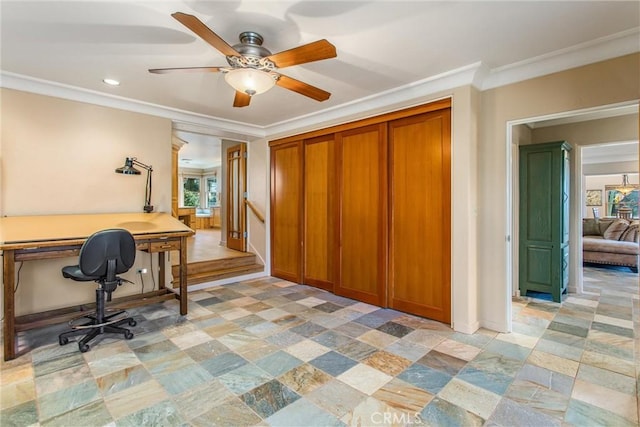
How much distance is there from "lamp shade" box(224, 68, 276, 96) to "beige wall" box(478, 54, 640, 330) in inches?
88.4

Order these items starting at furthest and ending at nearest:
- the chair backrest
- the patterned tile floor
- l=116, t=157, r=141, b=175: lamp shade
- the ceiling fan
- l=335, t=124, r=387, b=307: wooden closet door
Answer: l=335, t=124, r=387, b=307: wooden closet door, l=116, t=157, r=141, b=175: lamp shade, the chair backrest, the ceiling fan, the patterned tile floor

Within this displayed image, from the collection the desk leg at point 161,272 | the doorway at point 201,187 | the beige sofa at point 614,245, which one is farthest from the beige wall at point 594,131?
the doorway at point 201,187

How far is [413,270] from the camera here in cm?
353

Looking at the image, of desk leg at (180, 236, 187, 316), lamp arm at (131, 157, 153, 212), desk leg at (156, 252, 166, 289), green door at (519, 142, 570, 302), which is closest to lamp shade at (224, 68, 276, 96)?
desk leg at (180, 236, 187, 316)

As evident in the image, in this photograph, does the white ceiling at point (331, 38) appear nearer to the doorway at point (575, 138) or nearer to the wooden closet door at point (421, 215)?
the wooden closet door at point (421, 215)

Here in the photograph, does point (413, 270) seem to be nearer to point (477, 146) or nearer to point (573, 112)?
point (477, 146)

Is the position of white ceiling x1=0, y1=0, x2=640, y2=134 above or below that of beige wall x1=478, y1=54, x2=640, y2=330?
above

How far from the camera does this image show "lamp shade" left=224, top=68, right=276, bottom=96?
228cm

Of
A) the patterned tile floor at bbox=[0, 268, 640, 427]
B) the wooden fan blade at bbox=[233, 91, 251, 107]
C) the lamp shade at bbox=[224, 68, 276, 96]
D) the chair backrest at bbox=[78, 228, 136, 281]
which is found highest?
the wooden fan blade at bbox=[233, 91, 251, 107]

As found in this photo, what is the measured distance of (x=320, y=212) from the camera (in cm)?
463

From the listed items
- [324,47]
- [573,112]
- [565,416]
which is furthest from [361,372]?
[573,112]

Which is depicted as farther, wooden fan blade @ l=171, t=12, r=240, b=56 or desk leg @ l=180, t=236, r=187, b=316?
desk leg @ l=180, t=236, r=187, b=316

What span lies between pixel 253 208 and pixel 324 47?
406cm

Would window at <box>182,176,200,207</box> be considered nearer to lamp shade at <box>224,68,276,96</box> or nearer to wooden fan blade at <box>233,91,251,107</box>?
wooden fan blade at <box>233,91,251,107</box>
